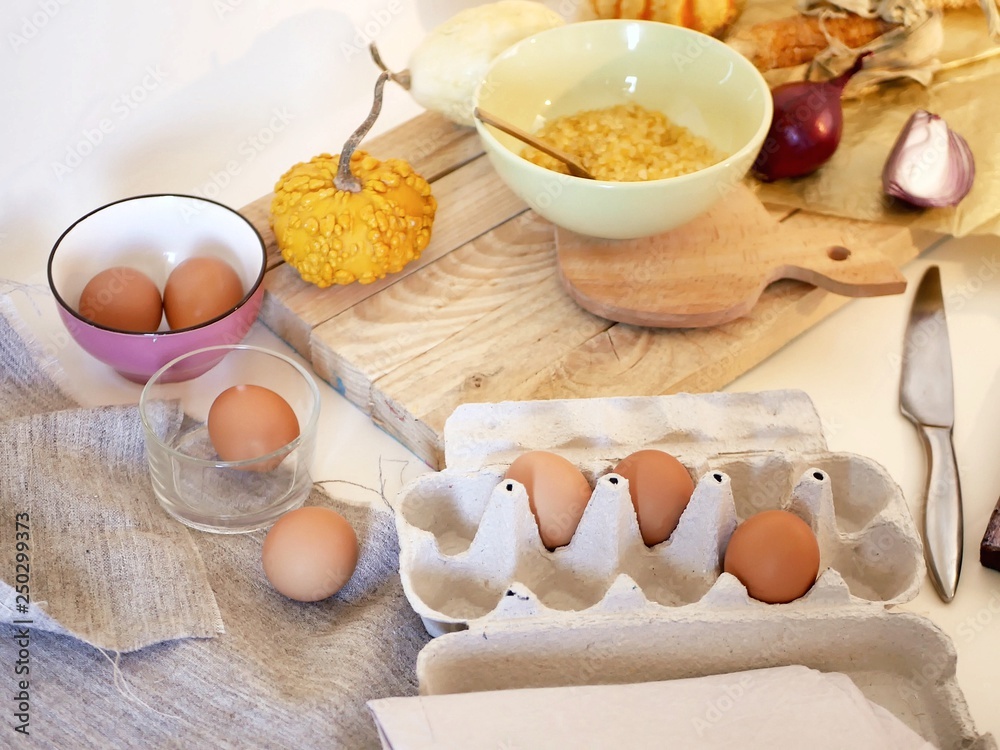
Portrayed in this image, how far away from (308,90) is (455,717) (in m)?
1.02

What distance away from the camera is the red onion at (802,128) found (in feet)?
3.76

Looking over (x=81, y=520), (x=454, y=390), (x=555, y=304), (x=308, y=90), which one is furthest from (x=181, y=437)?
(x=308, y=90)

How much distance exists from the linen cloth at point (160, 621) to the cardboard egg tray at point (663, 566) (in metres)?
0.07

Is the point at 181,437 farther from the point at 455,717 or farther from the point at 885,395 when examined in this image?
the point at 885,395

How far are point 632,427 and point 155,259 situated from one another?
1.76ft

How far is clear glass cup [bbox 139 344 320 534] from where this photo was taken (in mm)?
858

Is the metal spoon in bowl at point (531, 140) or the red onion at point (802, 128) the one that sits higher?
the metal spoon in bowl at point (531, 140)

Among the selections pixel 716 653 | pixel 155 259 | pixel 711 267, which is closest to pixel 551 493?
pixel 716 653

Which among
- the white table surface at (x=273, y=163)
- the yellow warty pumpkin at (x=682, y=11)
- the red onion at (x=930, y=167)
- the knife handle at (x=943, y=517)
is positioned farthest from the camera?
the yellow warty pumpkin at (x=682, y=11)

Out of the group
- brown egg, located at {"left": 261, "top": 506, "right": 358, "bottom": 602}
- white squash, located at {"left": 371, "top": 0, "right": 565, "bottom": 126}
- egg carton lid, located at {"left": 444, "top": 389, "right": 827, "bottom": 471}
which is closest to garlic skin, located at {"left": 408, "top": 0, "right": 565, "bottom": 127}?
white squash, located at {"left": 371, "top": 0, "right": 565, "bottom": 126}

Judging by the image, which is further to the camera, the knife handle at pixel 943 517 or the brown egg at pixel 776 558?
the knife handle at pixel 943 517

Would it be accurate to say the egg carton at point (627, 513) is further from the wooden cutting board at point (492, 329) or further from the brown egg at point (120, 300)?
the brown egg at point (120, 300)

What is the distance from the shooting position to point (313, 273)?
104 centimetres

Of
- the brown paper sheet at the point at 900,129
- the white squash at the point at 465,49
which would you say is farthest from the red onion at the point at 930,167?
the white squash at the point at 465,49
